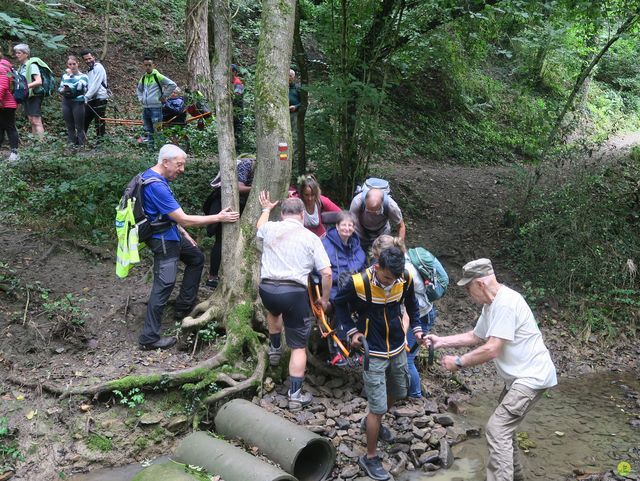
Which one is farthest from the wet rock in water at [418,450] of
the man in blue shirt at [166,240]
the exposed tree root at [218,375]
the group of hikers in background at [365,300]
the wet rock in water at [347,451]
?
the man in blue shirt at [166,240]

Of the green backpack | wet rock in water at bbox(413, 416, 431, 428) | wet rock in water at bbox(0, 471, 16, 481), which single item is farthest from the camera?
the green backpack

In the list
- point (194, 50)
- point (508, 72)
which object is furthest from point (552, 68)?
point (194, 50)

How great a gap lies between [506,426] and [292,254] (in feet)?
7.71

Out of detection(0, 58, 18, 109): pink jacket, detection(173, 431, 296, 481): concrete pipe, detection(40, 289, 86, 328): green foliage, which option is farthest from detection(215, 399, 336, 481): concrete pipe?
detection(0, 58, 18, 109): pink jacket

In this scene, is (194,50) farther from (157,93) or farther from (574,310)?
(574,310)

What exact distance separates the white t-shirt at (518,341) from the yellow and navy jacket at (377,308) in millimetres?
736

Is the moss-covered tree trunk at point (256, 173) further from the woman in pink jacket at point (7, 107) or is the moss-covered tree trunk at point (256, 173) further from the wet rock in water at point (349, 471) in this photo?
the woman in pink jacket at point (7, 107)

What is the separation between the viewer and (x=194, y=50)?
12.0 metres

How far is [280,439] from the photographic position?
15.0ft

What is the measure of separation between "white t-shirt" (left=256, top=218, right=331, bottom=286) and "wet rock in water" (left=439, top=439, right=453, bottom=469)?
6.67 ft

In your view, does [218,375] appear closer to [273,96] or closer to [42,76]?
[273,96]

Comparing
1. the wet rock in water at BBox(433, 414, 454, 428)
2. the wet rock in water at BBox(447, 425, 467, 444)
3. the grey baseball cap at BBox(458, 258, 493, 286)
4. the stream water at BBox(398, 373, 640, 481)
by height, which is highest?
the grey baseball cap at BBox(458, 258, 493, 286)

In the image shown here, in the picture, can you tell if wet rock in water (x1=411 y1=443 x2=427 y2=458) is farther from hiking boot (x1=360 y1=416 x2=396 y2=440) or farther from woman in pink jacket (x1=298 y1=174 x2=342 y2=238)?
woman in pink jacket (x1=298 y1=174 x2=342 y2=238)

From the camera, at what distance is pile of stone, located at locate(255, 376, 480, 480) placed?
5.07m
